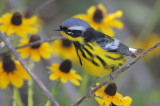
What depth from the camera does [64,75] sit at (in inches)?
111

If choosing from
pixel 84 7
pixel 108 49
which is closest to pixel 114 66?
pixel 108 49

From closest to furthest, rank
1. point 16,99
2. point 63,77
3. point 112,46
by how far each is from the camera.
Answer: point 16,99 → point 63,77 → point 112,46

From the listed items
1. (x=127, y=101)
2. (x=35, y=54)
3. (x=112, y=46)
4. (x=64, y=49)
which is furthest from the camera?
(x=64, y=49)

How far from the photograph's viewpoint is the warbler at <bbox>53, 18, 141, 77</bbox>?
8.69ft

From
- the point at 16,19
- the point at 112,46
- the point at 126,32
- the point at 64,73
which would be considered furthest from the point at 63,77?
the point at 126,32

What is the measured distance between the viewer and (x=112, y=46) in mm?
2945

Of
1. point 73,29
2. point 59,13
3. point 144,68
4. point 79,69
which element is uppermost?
point 73,29

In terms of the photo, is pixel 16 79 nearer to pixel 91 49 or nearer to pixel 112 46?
pixel 91 49

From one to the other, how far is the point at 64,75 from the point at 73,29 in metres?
0.49

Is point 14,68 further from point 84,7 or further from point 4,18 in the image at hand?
point 84,7

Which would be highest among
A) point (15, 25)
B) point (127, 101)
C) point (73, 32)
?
point (15, 25)

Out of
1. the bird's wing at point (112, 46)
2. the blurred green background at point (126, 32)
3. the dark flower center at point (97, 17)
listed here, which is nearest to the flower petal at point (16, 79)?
the bird's wing at point (112, 46)

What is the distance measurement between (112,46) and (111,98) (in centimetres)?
74

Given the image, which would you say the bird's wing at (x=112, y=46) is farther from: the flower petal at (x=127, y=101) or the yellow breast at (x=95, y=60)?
the flower petal at (x=127, y=101)
